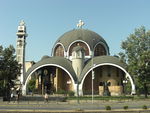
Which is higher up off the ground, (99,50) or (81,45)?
(81,45)

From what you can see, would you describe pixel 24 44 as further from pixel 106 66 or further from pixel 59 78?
pixel 106 66

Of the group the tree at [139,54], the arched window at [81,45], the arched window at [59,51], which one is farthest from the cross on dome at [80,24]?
the tree at [139,54]

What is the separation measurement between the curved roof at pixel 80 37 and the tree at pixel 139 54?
1106 inches

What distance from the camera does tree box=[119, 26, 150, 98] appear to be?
4309 cm

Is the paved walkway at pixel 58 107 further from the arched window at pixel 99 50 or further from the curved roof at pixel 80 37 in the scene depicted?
the arched window at pixel 99 50

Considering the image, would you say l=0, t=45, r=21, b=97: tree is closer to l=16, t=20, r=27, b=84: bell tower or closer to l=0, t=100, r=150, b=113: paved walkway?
l=0, t=100, r=150, b=113: paved walkway

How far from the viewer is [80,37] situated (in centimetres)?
7431

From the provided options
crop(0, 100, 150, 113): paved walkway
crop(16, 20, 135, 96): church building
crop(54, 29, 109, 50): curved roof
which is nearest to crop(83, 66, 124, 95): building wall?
crop(16, 20, 135, 96): church building

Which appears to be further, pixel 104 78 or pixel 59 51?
pixel 59 51

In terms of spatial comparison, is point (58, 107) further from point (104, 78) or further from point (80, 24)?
point (80, 24)

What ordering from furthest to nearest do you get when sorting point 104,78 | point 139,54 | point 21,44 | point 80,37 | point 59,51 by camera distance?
point 21,44
point 59,51
point 80,37
point 104,78
point 139,54

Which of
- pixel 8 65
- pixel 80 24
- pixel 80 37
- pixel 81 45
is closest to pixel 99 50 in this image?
pixel 81 45

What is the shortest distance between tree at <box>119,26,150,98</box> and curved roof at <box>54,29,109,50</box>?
28083mm

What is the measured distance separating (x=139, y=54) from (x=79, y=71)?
929 inches
